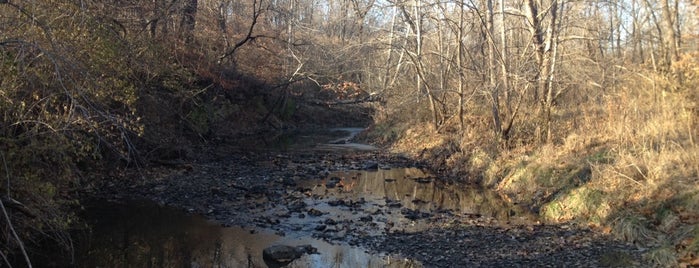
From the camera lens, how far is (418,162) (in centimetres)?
2083

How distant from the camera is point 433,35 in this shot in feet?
83.1

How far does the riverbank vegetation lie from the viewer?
804cm

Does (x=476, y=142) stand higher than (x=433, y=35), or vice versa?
(x=433, y=35)

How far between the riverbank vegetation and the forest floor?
80 cm

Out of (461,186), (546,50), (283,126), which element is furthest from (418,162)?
(283,126)

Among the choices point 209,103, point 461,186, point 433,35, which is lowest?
point 461,186

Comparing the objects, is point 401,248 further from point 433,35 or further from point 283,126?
point 283,126

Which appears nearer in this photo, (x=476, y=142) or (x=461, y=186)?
(x=461, y=186)

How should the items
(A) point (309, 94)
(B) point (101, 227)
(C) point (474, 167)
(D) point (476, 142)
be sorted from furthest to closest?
(A) point (309, 94) → (D) point (476, 142) → (C) point (474, 167) → (B) point (101, 227)

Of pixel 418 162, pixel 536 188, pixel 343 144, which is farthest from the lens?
pixel 343 144

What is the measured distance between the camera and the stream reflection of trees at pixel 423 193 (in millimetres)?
12898

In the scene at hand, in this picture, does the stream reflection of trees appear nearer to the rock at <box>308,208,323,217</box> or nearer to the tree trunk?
the rock at <box>308,208,323,217</box>

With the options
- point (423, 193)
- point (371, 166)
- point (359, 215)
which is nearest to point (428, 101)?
point (371, 166)

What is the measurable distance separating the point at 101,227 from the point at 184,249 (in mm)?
2298
